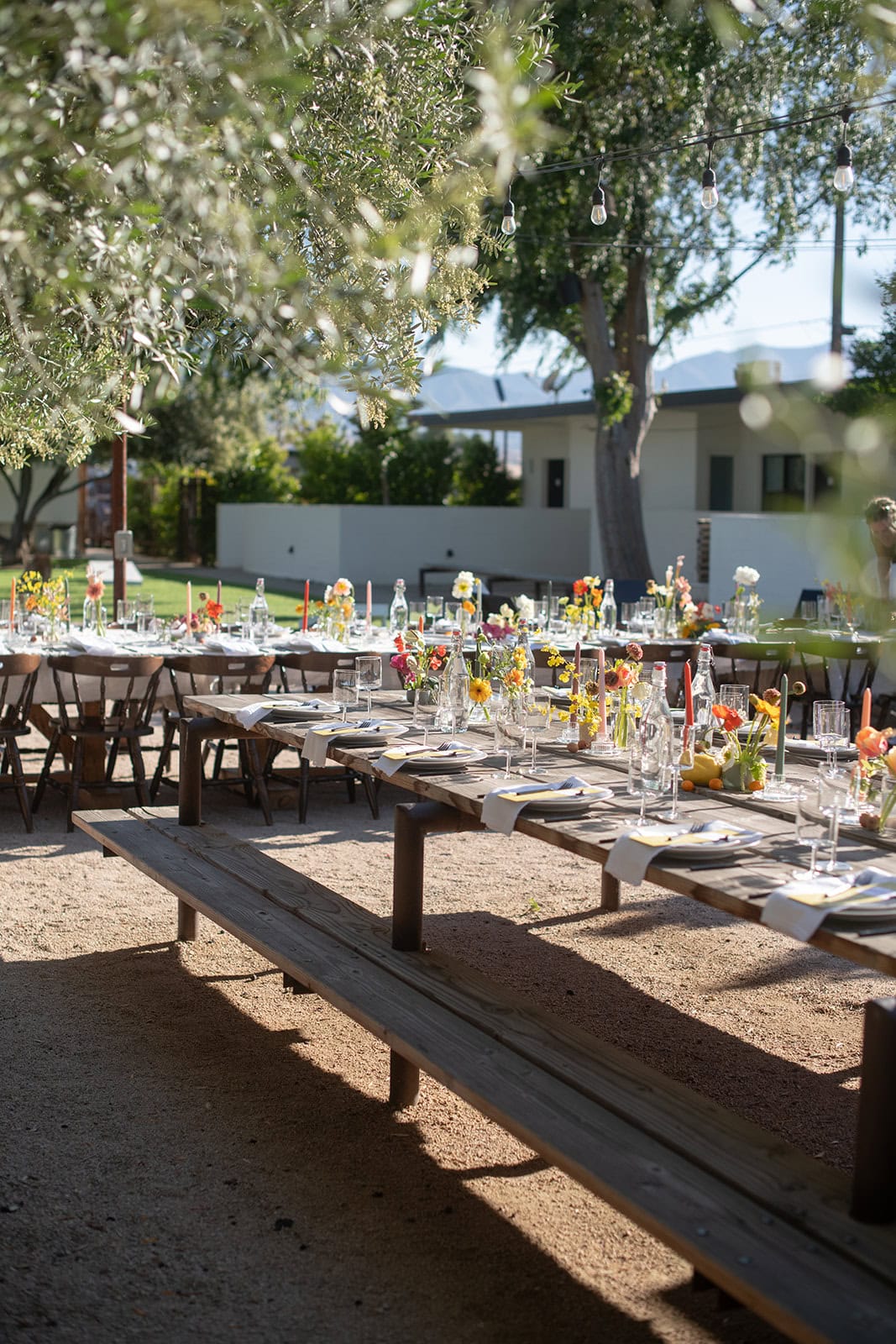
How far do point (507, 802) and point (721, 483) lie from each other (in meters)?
21.5

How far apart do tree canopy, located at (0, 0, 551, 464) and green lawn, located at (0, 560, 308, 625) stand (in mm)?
13438

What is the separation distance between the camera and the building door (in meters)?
28.8

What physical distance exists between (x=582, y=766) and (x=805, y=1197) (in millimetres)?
2177

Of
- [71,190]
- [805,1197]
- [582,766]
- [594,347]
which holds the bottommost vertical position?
[805,1197]

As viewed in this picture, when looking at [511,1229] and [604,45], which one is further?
[604,45]

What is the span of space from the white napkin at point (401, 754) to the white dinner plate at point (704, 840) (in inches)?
42.1

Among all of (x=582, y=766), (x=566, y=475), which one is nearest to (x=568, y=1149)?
(x=582, y=766)

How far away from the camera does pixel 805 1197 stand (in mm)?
2887

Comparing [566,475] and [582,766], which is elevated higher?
[566,475]

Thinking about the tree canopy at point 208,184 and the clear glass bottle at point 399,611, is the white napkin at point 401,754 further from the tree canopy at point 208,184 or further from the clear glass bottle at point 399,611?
the clear glass bottle at point 399,611

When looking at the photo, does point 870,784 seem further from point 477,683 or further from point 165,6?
point 165,6

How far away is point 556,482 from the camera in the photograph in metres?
29.0

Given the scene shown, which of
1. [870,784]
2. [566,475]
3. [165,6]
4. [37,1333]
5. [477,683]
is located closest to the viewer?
[165,6]

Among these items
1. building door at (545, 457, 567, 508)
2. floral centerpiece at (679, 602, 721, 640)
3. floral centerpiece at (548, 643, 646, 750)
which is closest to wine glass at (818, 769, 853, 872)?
floral centerpiece at (548, 643, 646, 750)
